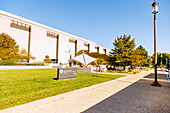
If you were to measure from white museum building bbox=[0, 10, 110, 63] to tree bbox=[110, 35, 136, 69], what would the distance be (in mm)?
44390

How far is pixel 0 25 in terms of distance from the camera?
45688 millimetres

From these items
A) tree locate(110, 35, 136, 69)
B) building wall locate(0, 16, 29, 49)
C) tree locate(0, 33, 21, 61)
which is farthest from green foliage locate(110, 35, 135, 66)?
building wall locate(0, 16, 29, 49)

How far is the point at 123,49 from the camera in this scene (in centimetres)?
2181

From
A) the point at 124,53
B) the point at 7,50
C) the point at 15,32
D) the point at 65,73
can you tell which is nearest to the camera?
the point at 65,73

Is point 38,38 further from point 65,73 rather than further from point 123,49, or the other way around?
point 65,73

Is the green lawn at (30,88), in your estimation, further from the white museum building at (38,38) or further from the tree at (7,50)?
the white museum building at (38,38)

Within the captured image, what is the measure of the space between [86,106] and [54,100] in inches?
62.4

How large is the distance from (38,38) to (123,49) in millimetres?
51061

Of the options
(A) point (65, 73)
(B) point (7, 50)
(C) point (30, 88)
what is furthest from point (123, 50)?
(B) point (7, 50)

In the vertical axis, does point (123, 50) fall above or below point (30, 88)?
above

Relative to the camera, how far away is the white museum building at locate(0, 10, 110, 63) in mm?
50522

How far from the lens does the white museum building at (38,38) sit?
5052 centimetres

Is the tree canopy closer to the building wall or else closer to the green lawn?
the green lawn

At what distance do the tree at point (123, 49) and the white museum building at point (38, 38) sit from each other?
4439 cm
